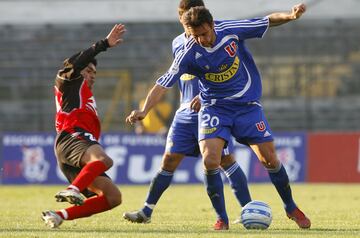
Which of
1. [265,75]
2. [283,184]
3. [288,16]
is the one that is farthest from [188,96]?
[265,75]

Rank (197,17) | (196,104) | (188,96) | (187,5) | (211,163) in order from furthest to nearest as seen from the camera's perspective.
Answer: (188,96) < (196,104) < (187,5) < (211,163) < (197,17)

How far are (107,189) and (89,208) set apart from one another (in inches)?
10.2

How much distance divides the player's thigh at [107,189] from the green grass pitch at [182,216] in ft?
0.93

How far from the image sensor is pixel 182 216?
38.4 ft

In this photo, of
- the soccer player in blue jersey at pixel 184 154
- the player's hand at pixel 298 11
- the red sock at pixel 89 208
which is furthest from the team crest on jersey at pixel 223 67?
the red sock at pixel 89 208

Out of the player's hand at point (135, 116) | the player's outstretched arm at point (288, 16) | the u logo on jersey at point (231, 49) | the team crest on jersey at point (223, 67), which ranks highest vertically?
the player's outstretched arm at point (288, 16)

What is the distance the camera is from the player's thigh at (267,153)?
31.5 ft

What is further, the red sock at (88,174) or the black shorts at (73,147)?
the black shorts at (73,147)

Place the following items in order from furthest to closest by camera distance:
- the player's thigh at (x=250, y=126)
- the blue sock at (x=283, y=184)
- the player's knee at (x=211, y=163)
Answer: the blue sock at (x=283, y=184)
the player's thigh at (x=250, y=126)
the player's knee at (x=211, y=163)

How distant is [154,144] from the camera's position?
70.6 ft

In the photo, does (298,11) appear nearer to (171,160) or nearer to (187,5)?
(187,5)

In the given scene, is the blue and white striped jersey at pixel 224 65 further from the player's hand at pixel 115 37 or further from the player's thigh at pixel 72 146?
the player's thigh at pixel 72 146

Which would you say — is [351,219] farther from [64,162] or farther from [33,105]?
[33,105]

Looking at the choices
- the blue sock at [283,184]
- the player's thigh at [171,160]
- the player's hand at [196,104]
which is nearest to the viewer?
the blue sock at [283,184]
